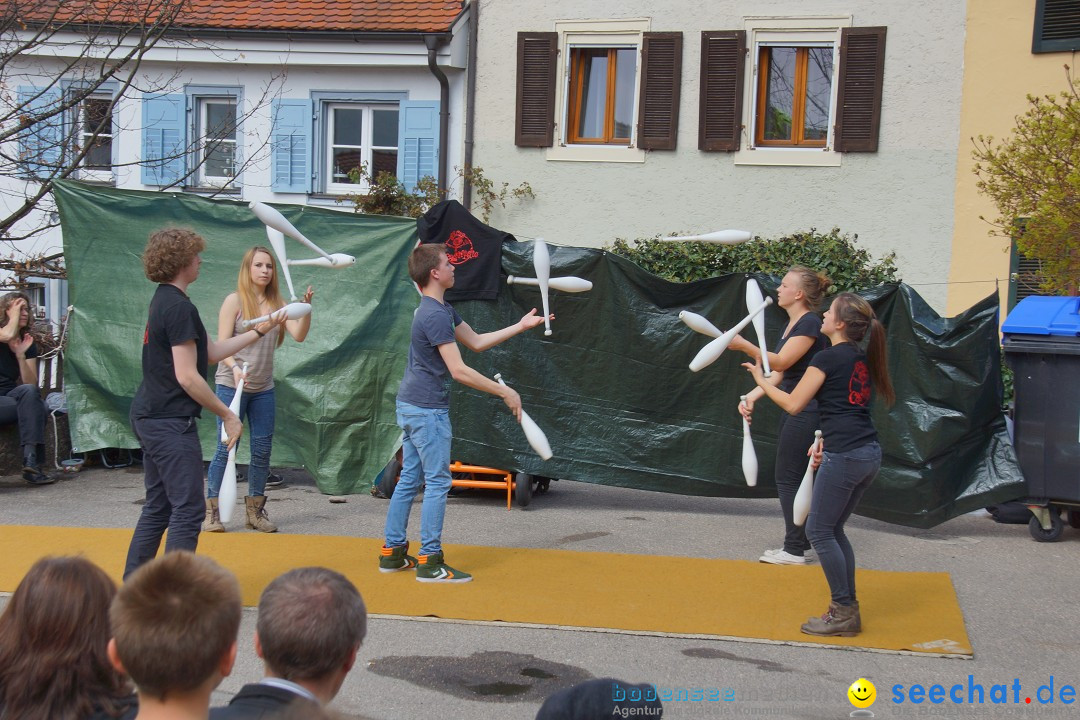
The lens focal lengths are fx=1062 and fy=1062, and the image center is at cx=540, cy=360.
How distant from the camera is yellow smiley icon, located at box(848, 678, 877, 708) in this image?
427cm

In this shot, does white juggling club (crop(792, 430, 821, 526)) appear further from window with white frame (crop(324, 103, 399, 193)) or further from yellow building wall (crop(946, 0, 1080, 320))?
window with white frame (crop(324, 103, 399, 193))

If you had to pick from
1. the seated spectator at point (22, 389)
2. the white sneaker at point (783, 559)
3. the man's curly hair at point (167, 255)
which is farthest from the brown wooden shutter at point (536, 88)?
the man's curly hair at point (167, 255)

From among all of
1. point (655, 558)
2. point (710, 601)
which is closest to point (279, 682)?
point (710, 601)

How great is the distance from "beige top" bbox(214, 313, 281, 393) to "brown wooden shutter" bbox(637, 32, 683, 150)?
8.41 m

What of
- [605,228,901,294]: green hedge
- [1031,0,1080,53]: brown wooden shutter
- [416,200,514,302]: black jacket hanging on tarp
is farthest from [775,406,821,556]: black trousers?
[1031,0,1080,53]: brown wooden shutter

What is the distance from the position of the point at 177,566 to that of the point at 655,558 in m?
4.79

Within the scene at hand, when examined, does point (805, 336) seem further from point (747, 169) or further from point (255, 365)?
point (747, 169)

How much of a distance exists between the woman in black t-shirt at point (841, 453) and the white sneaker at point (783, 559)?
1.41m

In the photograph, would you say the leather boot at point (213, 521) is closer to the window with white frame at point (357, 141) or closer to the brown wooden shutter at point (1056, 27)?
the window with white frame at point (357, 141)

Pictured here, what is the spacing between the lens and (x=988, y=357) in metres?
7.64

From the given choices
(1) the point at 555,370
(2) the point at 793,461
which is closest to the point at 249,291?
(1) the point at 555,370

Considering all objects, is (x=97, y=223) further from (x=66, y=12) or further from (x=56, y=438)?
(x=66, y=12)

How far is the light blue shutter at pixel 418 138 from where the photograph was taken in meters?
15.2

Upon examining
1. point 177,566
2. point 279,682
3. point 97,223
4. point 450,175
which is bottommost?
point 279,682
